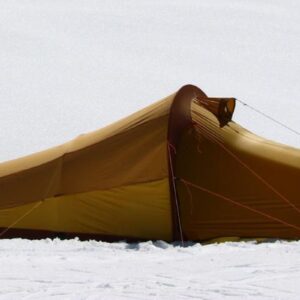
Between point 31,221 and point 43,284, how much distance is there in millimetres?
3060

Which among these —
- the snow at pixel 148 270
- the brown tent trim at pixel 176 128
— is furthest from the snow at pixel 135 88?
the brown tent trim at pixel 176 128

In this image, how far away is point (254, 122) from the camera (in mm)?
17500

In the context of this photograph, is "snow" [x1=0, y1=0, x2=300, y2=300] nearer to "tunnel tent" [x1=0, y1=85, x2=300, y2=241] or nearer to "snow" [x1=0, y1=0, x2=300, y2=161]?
"snow" [x1=0, y1=0, x2=300, y2=161]

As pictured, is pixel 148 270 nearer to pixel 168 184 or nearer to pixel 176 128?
pixel 168 184

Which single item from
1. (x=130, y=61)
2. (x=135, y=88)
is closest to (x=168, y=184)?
(x=135, y=88)

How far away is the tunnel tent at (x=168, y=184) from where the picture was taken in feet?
25.3

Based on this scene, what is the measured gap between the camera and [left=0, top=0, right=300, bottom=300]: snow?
18.1 feet

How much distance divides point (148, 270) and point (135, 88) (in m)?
14.7

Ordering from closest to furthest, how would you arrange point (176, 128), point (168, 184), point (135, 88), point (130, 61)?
1. point (168, 184)
2. point (176, 128)
3. point (135, 88)
4. point (130, 61)

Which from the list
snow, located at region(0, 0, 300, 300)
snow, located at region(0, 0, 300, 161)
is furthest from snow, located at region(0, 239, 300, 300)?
snow, located at region(0, 0, 300, 161)

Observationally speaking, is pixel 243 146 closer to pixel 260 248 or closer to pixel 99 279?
pixel 260 248

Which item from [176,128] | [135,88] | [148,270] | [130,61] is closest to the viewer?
[148,270]

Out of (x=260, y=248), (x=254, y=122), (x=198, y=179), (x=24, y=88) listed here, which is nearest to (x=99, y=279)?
(x=260, y=248)

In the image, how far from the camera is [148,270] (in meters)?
6.04
